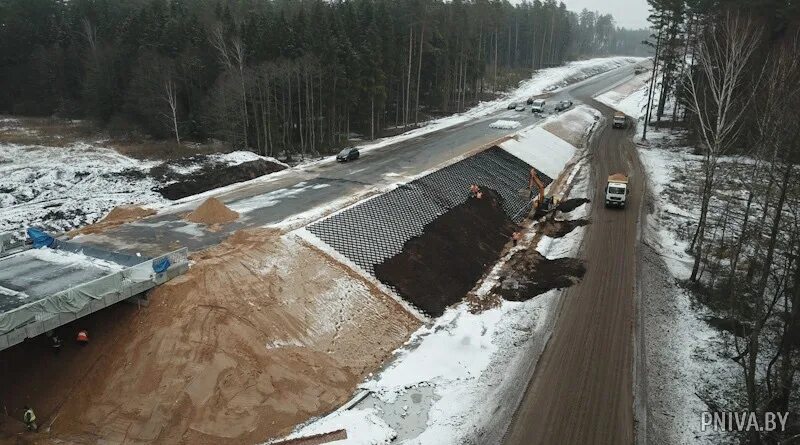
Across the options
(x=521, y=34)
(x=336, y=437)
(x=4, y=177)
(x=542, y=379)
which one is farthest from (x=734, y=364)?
(x=521, y=34)

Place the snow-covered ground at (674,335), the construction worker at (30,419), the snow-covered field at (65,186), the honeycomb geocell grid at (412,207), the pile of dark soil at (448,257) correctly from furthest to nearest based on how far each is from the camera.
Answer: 1. the snow-covered field at (65,186)
2. the honeycomb geocell grid at (412,207)
3. the pile of dark soil at (448,257)
4. the snow-covered ground at (674,335)
5. the construction worker at (30,419)

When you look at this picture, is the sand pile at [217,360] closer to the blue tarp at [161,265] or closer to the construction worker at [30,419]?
the construction worker at [30,419]

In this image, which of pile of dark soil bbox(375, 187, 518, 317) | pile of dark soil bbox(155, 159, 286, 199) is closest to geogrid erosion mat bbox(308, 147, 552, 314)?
pile of dark soil bbox(375, 187, 518, 317)

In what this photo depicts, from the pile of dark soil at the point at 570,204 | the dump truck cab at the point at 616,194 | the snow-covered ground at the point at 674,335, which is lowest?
the snow-covered ground at the point at 674,335

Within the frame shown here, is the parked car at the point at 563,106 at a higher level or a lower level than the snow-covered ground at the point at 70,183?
higher

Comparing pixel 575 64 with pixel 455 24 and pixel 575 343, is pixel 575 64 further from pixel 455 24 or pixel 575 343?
pixel 575 343

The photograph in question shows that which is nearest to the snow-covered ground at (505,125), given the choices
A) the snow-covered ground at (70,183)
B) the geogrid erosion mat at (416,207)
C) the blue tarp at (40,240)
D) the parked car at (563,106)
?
the geogrid erosion mat at (416,207)

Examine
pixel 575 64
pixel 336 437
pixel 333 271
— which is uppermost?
pixel 575 64
